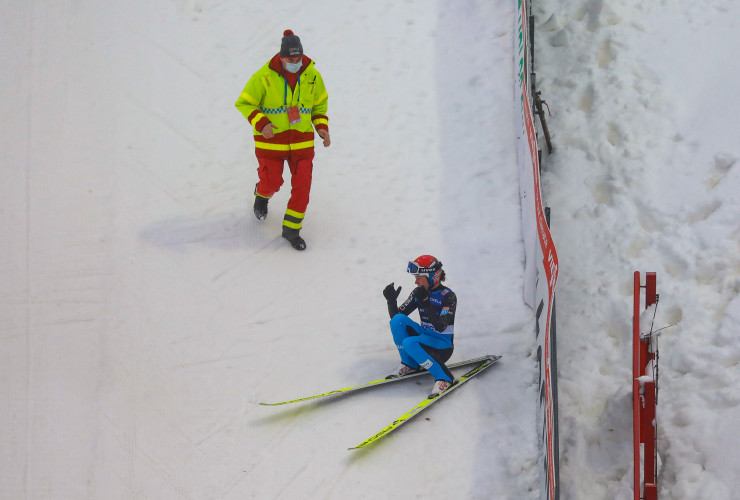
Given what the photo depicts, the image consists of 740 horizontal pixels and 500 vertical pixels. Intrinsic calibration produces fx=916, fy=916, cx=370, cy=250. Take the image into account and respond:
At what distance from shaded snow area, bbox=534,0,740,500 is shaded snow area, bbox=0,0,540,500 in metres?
0.33

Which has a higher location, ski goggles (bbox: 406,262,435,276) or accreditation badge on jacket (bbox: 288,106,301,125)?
accreditation badge on jacket (bbox: 288,106,301,125)

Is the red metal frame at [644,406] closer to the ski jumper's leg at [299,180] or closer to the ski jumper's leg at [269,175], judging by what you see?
the ski jumper's leg at [299,180]

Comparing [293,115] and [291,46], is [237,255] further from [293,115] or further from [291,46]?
[291,46]

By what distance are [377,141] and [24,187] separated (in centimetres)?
372

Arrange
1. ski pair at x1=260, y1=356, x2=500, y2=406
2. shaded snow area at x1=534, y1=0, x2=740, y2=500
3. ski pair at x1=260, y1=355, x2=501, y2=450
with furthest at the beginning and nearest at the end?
ski pair at x1=260, y1=356, x2=500, y2=406
ski pair at x1=260, y1=355, x2=501, y2=450
shaded snow area at x1=534, y1=0, x2=740, y2=500

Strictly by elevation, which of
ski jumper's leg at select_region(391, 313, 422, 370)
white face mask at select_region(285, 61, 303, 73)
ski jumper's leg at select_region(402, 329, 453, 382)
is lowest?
ski jumper's leg at select_region(402, 329, 453, 382)

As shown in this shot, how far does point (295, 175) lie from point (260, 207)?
2.41 feet

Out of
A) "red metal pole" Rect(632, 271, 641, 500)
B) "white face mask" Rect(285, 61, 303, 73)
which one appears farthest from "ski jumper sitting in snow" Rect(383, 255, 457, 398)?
"white face mask" Rect(285, 61, 303, 73)

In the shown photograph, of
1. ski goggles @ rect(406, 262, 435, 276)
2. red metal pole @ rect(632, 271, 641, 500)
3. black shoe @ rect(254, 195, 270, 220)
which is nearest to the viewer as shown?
red metal pole @ rect(632, 271, 641, 500)

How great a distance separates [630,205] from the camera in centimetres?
788

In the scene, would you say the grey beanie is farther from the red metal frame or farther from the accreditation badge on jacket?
the red metal frame

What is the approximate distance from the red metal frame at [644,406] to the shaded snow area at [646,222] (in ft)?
1.15

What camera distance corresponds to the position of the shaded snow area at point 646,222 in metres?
6.12

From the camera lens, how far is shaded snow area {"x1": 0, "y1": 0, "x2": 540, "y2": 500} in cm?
672
